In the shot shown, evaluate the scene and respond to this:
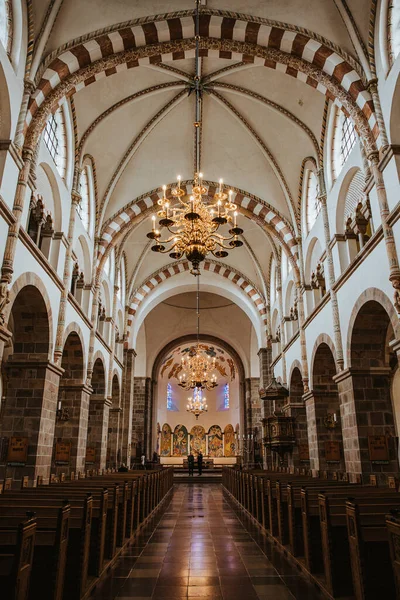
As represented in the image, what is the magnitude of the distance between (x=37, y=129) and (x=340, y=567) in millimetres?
9473

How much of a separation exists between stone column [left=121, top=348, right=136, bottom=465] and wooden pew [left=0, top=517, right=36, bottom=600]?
18635mm

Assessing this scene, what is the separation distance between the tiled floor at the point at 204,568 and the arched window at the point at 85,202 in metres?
9.66

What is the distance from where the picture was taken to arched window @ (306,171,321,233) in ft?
48.9

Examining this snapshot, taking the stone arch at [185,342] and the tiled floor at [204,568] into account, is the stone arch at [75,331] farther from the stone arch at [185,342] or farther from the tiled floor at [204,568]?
the stone arch at [185,342]

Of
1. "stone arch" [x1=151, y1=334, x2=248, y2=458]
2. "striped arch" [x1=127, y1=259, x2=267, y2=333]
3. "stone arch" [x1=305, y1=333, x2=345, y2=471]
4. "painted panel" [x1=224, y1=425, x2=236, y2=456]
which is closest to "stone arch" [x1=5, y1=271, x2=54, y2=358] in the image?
"stone arch" [x1=305, y1=333, x2=345, y2=471]

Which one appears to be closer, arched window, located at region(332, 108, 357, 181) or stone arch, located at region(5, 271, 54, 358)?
stone arch, located at region(5, 271, 54, 358)

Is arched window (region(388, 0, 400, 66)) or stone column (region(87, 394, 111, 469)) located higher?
arched window (region(388, 0, 400, 66))

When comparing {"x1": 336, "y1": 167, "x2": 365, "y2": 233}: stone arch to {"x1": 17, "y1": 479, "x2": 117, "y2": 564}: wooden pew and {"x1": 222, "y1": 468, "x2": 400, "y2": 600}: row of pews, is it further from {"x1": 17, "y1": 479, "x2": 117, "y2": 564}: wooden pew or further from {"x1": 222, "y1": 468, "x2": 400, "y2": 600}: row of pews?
{"x1": 17, "y1": 479, "x2": 117, "y2": 564}: wooden pew

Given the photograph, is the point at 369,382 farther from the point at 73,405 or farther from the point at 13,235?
the point at 73,405

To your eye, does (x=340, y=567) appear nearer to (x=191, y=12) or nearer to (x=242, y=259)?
(x=191, y=12)

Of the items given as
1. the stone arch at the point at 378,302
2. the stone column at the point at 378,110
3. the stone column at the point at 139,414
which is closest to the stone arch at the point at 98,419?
the stone arch at the point at 378,302

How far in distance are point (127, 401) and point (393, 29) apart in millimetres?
19047

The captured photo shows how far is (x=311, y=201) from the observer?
15555mm

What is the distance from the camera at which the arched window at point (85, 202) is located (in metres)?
14.9
